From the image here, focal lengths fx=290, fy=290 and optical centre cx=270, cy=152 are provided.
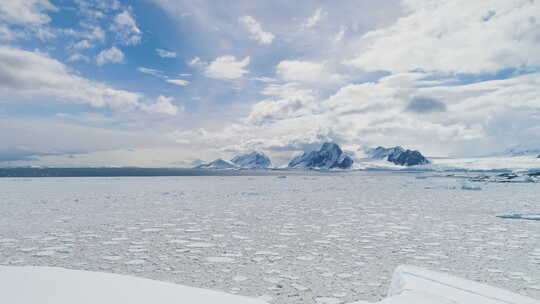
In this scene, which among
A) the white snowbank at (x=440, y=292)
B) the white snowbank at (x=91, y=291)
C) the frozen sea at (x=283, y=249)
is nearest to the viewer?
the white snowbank at (x=91, y=291)

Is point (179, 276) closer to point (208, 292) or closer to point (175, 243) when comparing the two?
point (208, 292)

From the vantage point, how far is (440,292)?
2943 mm

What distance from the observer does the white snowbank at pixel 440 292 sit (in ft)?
9.14

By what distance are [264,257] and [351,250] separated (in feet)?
6.09

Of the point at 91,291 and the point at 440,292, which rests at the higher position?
the point at 91,291

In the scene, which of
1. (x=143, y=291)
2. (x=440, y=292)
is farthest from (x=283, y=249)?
(x=143, y=291)

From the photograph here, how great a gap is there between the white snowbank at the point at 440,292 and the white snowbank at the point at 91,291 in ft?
4.94

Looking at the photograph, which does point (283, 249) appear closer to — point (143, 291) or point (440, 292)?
point (440, 292)

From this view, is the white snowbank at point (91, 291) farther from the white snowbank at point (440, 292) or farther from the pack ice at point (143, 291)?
the white snowbank at point (440, 292)

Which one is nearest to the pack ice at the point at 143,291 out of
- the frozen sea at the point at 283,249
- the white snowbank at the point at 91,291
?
the white snowbank at the point at 91,291

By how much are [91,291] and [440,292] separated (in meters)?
3.46

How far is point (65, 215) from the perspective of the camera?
10.4m

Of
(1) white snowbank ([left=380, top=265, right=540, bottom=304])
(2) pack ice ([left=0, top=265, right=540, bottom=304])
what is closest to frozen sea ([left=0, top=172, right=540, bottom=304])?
(1) white snowbank ([left=380, top=265, right=540, bottom=304])

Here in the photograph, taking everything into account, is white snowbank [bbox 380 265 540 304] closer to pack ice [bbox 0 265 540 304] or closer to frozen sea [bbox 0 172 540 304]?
pack ice [bbox 0 265 540 304]
